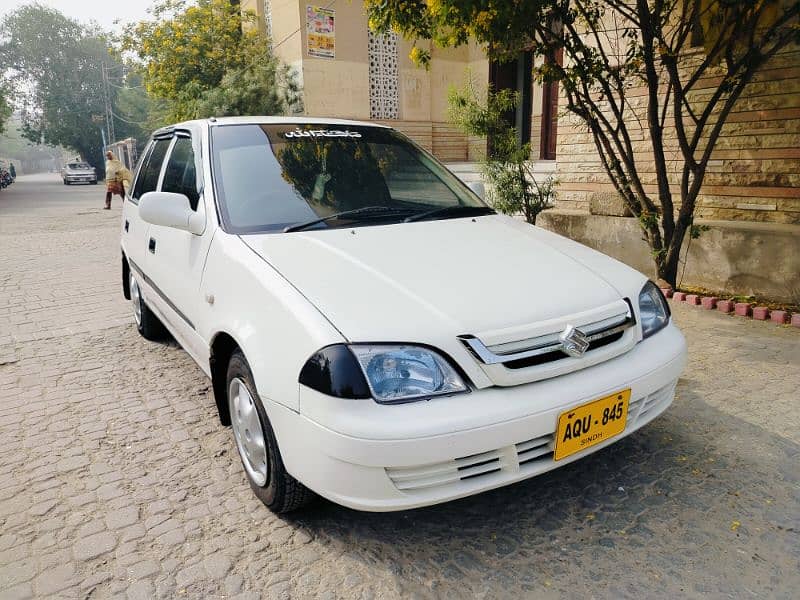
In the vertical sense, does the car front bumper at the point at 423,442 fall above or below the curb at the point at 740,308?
above

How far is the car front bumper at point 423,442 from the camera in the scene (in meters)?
1.94

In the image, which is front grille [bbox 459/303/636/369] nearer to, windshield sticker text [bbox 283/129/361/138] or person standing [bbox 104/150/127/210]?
windshield sticker text [bbox 283/129/361/138]

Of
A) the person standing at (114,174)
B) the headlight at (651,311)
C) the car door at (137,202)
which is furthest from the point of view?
the person standing at (114,174)

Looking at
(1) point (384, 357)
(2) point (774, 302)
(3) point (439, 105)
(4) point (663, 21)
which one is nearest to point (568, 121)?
(4) point (663, 21)

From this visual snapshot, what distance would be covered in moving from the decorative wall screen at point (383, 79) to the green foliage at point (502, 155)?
809 centimetres

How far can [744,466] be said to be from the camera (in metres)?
2.86

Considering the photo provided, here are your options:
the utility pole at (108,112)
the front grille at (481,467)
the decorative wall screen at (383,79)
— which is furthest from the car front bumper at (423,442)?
the utility pole at (108,112)

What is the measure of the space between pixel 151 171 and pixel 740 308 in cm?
504

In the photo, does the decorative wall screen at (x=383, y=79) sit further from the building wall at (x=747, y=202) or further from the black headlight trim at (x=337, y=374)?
the black headlight trim at (x=337, y=374)

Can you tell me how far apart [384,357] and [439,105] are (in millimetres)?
15234

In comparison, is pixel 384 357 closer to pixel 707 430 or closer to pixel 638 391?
pixel 638 391

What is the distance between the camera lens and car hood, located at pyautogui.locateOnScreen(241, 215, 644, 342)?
212 centimetres

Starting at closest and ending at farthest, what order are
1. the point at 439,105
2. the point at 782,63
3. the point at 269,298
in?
the point at 269,298 → the point at 782,63 → the point at 439,105

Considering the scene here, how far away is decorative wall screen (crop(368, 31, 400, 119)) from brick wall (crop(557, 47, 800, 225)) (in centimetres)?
1035
